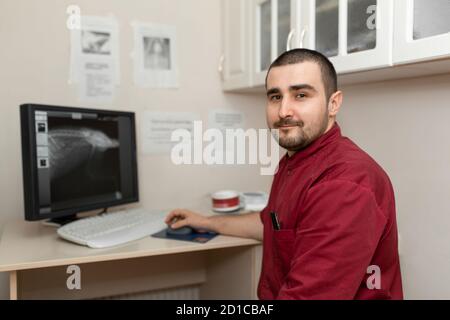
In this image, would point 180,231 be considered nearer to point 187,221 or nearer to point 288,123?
point 187,221

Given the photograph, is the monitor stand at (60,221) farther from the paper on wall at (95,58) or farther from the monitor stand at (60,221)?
the paper on wall at (95,58)

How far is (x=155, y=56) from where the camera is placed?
1907 mm

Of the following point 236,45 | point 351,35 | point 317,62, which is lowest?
point 317,62

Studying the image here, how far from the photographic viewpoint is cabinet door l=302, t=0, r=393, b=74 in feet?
3.74

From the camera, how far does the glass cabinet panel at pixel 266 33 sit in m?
1.70

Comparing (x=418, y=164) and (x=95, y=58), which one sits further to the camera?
(x=95, y=58)

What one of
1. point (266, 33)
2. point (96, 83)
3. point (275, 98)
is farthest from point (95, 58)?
point (275, 98)

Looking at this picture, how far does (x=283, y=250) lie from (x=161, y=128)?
3.36ft

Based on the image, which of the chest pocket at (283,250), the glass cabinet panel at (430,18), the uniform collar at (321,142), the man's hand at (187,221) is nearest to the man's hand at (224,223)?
the man's hand at (187,221)

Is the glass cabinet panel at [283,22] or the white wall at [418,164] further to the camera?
the glass cabinet panel at [283,22]

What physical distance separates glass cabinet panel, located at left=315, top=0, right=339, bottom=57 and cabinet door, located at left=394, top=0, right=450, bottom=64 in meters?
0.24

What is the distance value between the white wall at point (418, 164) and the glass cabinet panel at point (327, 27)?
0.93ft

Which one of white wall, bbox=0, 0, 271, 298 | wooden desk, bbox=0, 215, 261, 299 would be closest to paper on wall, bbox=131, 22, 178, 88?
white wall, bbox=0, 0, 271, 298

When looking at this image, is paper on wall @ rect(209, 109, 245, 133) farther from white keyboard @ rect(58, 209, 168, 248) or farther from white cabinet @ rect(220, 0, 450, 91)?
white keyboard @ rect(58, 209, 168, 248)
